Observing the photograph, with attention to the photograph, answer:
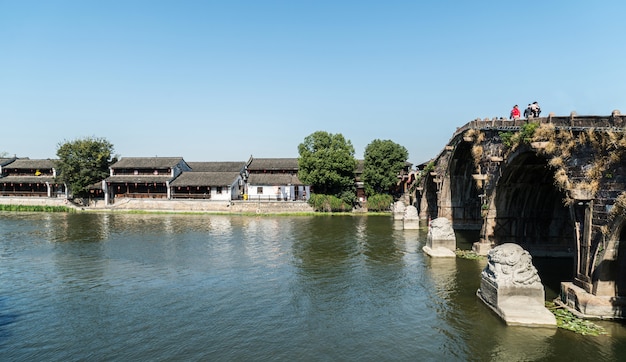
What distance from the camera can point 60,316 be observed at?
60.2 feet

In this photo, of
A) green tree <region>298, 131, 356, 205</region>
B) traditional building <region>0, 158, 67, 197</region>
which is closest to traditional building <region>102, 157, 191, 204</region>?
traditional building <region>0, 158, 67, 197</region>

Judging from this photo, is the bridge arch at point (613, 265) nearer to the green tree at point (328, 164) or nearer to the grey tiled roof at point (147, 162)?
the green tree at point (328, 164)

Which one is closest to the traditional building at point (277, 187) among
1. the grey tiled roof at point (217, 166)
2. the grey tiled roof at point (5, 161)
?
the grey tiled roof at point (217, 166)

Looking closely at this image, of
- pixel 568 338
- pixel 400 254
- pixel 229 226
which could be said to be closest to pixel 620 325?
pixel 568 338

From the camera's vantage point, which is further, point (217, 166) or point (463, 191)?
point (217, 166)

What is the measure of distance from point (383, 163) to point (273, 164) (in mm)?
22847

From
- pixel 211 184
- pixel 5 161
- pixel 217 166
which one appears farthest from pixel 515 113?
pixel 5 161

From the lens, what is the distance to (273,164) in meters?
76.9

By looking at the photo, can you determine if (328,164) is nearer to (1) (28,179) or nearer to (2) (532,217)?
(2) (532,217)

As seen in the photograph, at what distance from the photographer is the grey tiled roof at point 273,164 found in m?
A: 75.2

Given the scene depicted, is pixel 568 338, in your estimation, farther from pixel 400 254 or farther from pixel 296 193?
pixel 296 193

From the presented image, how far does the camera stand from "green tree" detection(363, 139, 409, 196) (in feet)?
217

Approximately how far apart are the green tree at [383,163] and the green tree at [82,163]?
5252 cm

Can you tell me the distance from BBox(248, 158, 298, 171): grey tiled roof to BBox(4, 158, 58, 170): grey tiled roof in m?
41.2
